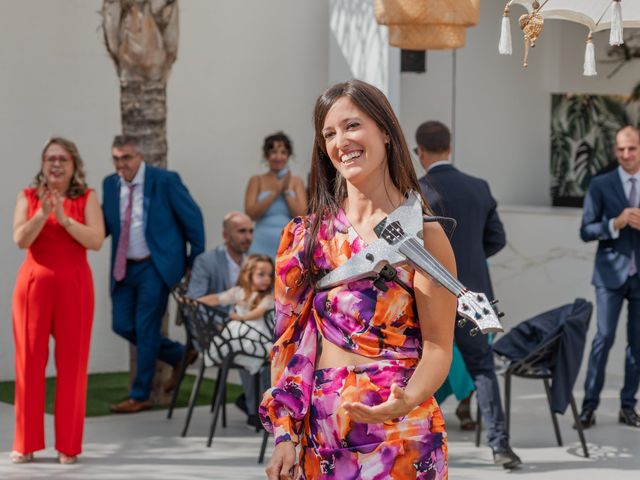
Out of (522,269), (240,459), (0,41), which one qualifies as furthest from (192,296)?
(522,269)

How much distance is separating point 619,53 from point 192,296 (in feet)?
18.3

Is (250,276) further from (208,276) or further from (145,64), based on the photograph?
(145,64)

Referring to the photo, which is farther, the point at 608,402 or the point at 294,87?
the point at 294,87

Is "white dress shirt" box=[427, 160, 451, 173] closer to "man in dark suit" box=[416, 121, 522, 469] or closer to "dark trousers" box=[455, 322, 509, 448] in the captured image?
"man in dark suit" box=[416, 121, 522, 469]

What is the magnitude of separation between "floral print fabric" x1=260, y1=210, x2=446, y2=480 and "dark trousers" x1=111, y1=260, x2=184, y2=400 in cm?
598

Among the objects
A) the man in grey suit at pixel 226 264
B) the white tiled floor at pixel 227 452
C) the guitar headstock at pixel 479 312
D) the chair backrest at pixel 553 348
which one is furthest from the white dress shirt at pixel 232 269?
the guitar headstock at pixel 479 312

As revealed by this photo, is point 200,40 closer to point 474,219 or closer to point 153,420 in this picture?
point 153,420

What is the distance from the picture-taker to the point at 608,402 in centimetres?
996

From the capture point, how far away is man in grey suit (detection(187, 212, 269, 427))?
8883 millimetres

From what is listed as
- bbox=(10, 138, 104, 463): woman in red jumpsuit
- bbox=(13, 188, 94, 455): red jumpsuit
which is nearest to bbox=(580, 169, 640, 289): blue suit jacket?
bbox=(10, 138, 104, 463): woman in red jumpsuit

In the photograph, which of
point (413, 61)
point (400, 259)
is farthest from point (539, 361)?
point (400, 259)

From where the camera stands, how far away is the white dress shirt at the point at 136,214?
917 centimetres

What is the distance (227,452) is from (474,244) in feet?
6.20

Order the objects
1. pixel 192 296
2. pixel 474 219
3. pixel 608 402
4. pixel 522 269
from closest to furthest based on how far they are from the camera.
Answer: pixel 474 219 → pixel 192 296 → pixel 608 402 → pixel 522 269
